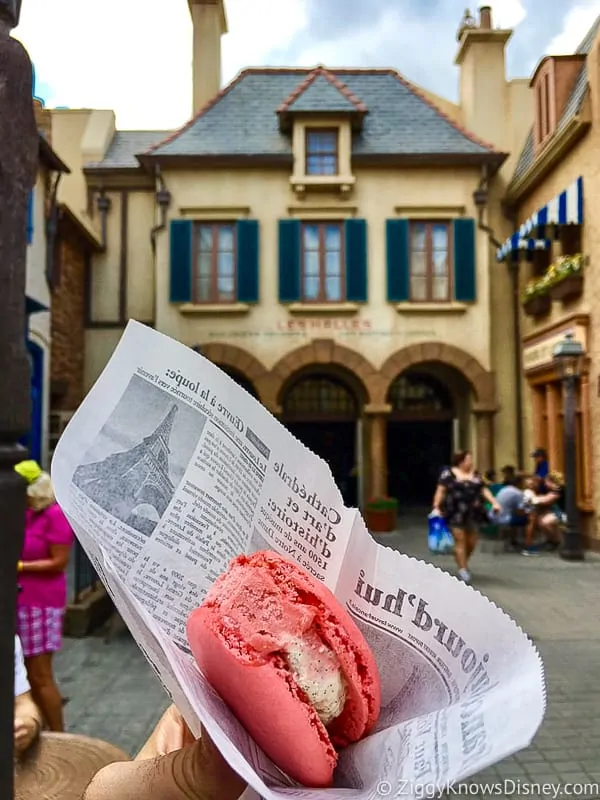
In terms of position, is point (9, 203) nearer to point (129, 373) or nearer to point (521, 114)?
point (129, 373)

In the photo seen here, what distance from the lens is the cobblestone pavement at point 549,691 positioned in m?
3.70

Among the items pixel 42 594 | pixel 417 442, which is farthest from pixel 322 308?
pixel 42 594

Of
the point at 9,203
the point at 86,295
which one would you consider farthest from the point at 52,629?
the point at 86,295

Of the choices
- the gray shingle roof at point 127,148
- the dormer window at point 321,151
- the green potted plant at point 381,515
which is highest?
the gray shingle roof at point 127,148

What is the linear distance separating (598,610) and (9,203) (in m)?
7.78

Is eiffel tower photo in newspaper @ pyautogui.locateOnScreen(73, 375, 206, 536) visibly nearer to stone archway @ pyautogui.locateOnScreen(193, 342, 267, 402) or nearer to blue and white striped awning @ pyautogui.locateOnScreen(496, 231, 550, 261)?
blue and white striped awning @ pyautogui.locateOnScreen(496, 231, 550, 261)

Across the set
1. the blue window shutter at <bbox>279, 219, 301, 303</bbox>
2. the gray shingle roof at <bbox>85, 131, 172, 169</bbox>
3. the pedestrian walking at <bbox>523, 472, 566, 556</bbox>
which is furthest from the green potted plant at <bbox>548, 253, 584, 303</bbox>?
the gray shingle roof at <bbox>85, 131, 172, 169</bbox>

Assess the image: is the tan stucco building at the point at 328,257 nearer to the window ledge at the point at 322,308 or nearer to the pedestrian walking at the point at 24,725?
the window ledge at the point at 322,308

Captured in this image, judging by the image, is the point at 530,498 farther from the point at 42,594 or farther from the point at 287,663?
the point at 287,663

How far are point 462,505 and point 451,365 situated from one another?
6822mm

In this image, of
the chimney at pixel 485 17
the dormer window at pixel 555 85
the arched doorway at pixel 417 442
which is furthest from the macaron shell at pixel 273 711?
the chimney at pixel 485 17

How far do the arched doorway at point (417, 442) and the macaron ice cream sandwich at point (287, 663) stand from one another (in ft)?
54.0

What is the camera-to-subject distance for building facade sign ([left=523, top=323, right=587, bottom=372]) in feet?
38.8

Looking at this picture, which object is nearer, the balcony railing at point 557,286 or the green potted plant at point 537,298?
the balcony railing at point 557,286
